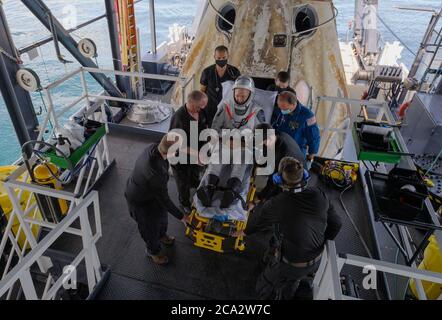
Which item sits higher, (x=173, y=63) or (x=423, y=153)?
(x=423, y=153)

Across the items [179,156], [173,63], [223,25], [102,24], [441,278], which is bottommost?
[102,24]

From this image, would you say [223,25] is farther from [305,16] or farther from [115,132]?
[115,132]

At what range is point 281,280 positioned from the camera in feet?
10.9

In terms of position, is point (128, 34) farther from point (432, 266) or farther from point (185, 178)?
point (432, 266)

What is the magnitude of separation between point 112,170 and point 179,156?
195 centimetres

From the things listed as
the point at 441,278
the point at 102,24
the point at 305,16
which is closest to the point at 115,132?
the point at 305,16

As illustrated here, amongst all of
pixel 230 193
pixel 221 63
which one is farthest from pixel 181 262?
pixel 221 63

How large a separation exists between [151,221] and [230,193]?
38.7 inches

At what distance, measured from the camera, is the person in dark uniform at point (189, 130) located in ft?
13.5

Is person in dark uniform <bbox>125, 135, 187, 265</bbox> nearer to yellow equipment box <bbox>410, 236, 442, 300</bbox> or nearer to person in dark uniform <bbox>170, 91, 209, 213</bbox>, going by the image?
person in dark uniform <bbox>170, 91, 209, 213</bbox>

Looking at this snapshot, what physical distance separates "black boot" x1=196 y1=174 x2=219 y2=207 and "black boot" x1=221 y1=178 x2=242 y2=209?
0.16 metres

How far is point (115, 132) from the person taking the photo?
6.84m

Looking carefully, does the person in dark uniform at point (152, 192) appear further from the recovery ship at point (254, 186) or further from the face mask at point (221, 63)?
the face mask at point (221, 63)

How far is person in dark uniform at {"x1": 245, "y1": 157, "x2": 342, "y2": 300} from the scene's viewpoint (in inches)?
113
